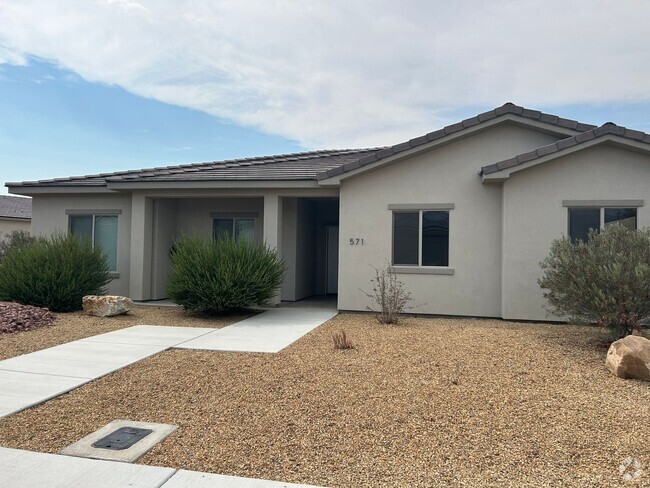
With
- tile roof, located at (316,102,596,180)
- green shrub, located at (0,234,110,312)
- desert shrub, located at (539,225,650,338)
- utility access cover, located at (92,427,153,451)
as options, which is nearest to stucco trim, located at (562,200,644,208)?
tile roof, located at (316,102,596,180)

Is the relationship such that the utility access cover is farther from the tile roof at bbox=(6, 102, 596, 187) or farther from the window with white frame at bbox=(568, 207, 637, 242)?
the window with white frame at bbox=(568, 207, 637, 242)

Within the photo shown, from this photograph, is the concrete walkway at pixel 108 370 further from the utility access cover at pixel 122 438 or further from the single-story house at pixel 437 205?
the single-story house at pixel 437 205

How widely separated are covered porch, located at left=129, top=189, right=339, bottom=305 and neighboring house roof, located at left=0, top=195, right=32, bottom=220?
68.7ft

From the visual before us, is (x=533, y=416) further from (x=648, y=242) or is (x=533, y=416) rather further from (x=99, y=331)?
(x=99, y=331)

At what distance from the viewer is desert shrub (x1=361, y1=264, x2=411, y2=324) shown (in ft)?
34.1

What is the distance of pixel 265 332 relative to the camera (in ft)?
30.1

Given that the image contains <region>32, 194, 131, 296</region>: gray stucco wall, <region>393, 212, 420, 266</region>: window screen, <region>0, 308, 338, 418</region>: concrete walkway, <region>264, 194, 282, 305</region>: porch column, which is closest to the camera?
<region>0, 308, 338, 418</region>: concrete walkway

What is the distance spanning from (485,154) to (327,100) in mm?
8932

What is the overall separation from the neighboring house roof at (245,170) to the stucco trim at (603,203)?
621 centimetres

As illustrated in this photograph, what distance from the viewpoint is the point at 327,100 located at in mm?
18578

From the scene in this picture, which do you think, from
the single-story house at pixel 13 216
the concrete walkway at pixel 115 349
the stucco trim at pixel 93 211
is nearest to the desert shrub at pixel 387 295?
the concrete walkway at pixel 115 349

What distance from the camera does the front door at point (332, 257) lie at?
16.6m

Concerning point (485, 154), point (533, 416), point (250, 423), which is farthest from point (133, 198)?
point (533, 416)

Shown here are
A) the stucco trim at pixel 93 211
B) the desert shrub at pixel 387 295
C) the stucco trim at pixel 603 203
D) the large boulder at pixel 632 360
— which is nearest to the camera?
the large boulder at pixel 632 360
